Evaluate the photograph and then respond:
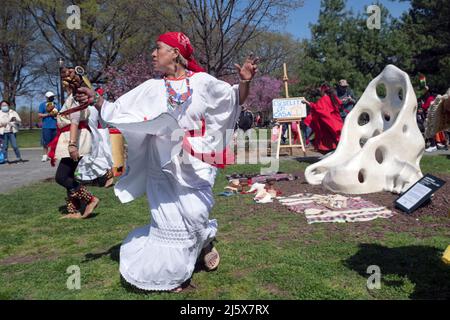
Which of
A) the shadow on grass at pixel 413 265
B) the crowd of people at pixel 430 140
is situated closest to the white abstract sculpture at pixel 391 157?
the shadow on grass at pixel 413 265

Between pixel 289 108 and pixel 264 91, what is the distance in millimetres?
28920

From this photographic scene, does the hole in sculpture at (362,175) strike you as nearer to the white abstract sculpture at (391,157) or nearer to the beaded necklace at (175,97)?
the white abstract sculpture at (391,157)

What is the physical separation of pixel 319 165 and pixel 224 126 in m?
4.39

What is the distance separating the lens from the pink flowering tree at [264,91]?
134 feet

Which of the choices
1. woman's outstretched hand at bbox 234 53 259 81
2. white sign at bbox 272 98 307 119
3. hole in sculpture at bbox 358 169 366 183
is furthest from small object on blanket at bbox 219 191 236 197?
white sign at bbox 272 98 307 119

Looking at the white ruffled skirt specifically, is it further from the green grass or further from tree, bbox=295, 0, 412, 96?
tree, bbox=295, 0, 412, 96

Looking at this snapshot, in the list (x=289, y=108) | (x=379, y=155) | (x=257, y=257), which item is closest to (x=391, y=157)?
(x=379, y=155)

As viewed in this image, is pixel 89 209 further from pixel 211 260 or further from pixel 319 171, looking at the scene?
pixel 319 171

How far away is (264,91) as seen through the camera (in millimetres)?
41344

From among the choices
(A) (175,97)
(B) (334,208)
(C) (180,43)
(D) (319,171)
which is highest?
(C) (180,43)

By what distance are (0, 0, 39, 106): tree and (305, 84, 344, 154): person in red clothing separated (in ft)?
65.5

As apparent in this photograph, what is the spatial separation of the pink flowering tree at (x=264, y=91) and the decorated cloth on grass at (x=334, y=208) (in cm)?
3476

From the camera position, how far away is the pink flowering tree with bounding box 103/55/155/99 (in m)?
21.3

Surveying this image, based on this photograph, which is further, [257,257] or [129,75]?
[129,75]
